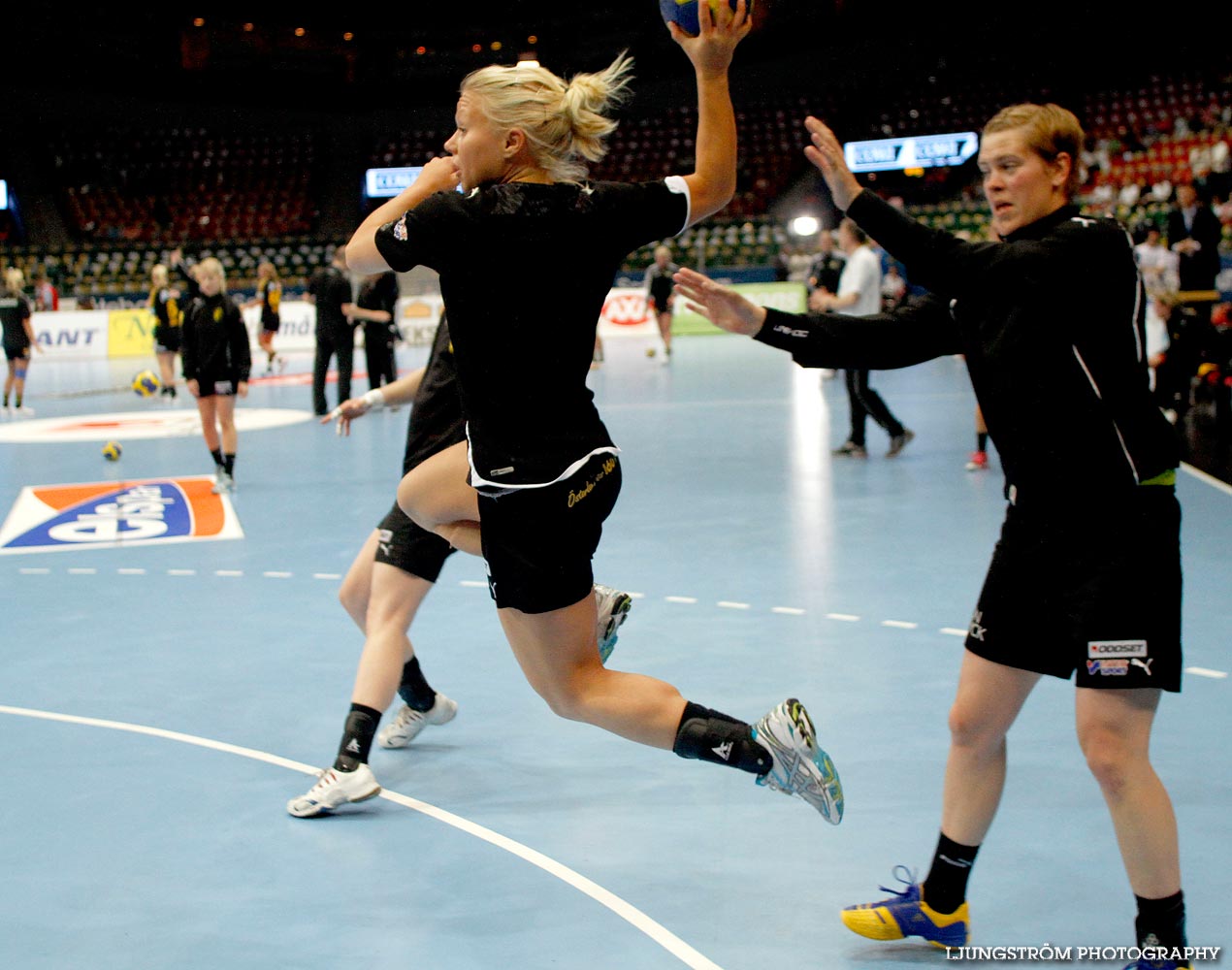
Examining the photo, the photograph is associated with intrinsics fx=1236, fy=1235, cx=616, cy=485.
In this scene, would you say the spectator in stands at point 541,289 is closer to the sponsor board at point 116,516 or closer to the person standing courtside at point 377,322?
the sponsor board at point 116,516

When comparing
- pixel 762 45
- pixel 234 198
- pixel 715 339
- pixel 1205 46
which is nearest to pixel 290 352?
pixel 715 339

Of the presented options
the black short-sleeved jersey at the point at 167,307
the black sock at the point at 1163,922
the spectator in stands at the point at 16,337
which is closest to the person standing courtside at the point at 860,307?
the black sock at the point at 1163,922

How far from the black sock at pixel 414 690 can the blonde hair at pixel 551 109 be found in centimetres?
216

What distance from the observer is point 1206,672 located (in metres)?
4.87

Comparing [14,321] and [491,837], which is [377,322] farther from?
[491,837]

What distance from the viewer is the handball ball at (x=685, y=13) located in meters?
2.83

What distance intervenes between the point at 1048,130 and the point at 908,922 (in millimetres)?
1803

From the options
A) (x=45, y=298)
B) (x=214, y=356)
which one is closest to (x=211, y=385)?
(x=214, y=356)

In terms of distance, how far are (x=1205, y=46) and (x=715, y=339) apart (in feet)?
47.0

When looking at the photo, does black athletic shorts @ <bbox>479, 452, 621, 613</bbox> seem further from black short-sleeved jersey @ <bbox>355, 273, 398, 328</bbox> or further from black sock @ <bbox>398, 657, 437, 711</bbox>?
black short-sleeved jersey @ <bbox>355, 273, 398, 328</bbox>

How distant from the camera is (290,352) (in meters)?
26.6

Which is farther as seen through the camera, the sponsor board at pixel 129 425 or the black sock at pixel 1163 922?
the sponsor board at pixel 129 425

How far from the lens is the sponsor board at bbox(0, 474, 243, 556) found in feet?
26.2

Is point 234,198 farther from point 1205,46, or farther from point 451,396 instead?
point 451,396
